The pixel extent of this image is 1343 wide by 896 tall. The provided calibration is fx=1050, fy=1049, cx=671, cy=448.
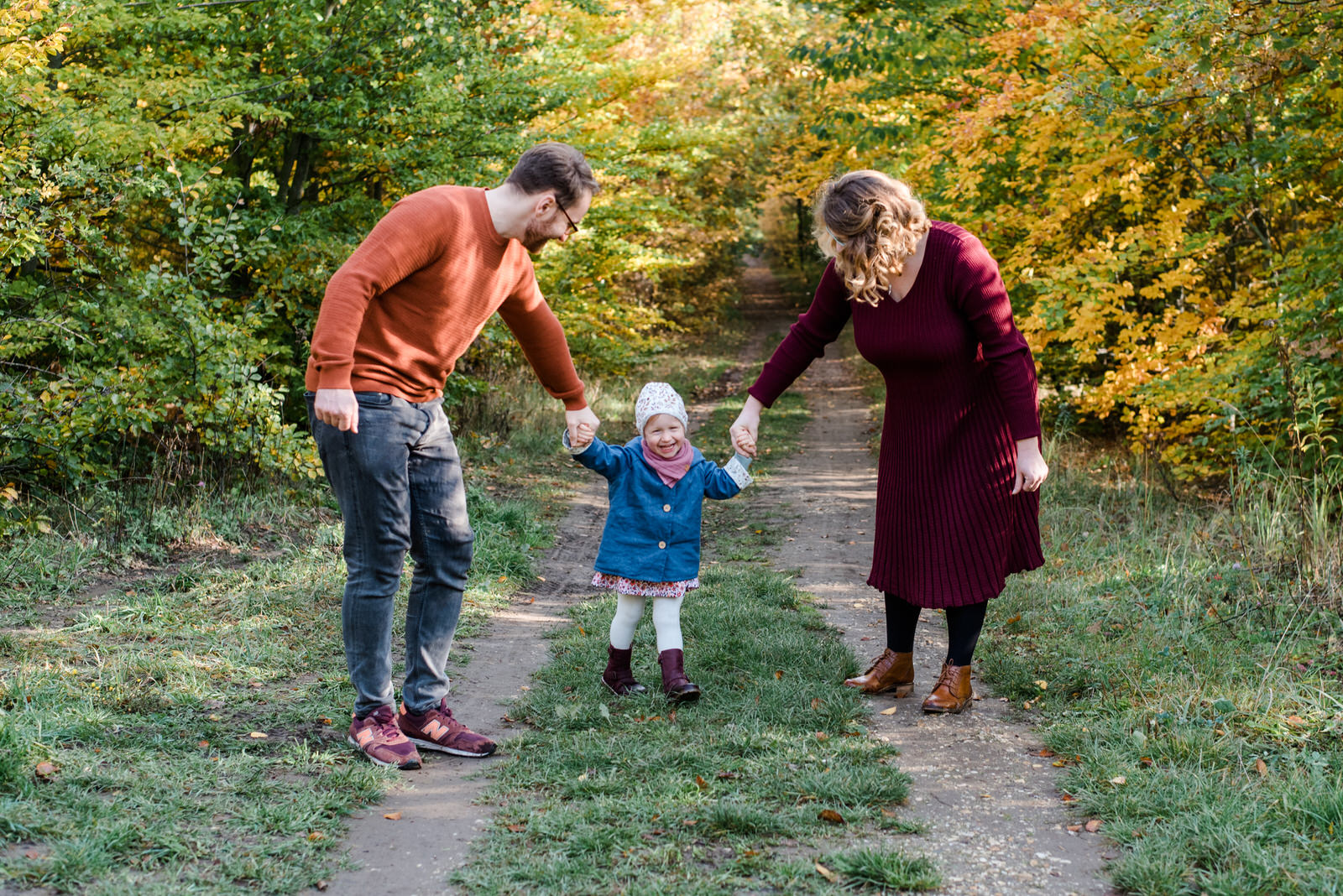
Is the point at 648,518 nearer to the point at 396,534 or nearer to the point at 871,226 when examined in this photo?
the point at 396,534

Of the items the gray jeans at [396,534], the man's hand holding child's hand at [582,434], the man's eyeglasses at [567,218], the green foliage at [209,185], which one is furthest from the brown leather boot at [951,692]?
the green foliage at [209,185]

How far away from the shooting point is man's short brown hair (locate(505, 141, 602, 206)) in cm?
346

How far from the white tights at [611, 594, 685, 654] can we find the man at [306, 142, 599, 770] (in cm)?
80

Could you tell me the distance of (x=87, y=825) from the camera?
9.57 ft

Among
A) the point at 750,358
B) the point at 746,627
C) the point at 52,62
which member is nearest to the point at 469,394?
the point at 52,62

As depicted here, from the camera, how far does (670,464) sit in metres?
4.32

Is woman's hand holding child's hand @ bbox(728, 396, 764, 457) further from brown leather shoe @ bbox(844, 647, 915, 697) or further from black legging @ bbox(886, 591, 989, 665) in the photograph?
brown leather shoe @ bbox(844, 647, 915, 697)

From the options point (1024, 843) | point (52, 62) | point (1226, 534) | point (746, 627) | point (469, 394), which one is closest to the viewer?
point (1024, 843)

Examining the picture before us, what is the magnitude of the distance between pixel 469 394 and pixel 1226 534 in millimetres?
7251

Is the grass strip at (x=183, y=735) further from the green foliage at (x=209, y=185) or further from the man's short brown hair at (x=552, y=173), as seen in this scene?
the man's short brown hair at (x=552, y=173)

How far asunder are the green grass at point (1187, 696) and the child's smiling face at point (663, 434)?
1788 mm

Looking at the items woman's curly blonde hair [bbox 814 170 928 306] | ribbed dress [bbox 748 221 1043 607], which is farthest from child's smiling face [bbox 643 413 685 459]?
woman's curly blonde hair [bbox 814 170 928 306]

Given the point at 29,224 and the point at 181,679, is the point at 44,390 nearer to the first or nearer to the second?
the point at 29,224

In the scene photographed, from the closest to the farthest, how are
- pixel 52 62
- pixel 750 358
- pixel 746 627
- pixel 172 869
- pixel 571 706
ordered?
pixel 172 869 < pixel 571 706 < pixel 746 627 < pixel 52 62 < pixel 750 358
